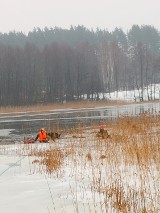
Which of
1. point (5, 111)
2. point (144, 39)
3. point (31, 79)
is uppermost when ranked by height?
point (144, 39)

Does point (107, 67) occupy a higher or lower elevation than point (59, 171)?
higher

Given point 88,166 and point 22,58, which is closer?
point 88,166

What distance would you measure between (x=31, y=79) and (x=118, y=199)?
6148 centimetres

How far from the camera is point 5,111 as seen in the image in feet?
163

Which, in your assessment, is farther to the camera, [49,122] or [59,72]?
Result: [59,72]

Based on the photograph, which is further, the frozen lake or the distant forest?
the distant forest

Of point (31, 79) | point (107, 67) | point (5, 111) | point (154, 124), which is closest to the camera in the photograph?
point (154, 124)

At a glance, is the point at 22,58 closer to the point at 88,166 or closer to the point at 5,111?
the point at 5,111

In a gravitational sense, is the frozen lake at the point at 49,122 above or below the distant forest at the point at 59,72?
below

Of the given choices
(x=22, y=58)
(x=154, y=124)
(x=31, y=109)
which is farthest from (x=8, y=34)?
(x=154, y=124)

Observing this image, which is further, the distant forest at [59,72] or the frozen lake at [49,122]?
the distant forest at [59,72]

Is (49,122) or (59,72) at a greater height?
(59,72)

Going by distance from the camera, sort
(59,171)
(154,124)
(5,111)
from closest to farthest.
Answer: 1. (59,171)
2. (154,124)
3. (5,111)

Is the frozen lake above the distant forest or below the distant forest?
below
